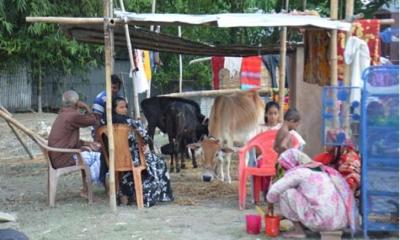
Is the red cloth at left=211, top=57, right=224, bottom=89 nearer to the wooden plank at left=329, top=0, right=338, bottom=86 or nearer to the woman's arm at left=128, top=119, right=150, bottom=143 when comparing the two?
the woman's arm at left=128, top=119, right=150, bottom=143

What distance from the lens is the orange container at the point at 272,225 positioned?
593 cm

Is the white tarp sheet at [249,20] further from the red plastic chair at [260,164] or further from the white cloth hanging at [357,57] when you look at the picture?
the red plastic chair at [260,164]

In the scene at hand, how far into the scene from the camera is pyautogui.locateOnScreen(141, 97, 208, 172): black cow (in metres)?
10.2

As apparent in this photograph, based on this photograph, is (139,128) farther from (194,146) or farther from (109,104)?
(194,146)

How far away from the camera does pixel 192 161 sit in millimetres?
11062

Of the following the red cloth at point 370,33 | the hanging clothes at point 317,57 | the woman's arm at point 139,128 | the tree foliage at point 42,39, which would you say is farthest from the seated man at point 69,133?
the tree foliage at point 42,39

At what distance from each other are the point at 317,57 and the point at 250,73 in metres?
4.21

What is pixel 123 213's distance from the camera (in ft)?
23.2

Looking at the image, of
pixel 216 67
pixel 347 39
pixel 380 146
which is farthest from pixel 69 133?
pixel 216 67

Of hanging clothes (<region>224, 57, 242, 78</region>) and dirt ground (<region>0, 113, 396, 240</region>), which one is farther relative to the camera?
hanging clothes (<region>224, 57, 242, 78</region>)

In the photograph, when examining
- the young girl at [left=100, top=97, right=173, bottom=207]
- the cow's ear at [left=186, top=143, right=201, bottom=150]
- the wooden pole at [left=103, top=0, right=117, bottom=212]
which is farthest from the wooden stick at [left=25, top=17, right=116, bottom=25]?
the cow's ear at [left=186, top=143, right=201, bottom=150]

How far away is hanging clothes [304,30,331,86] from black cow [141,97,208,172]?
8.74 feet

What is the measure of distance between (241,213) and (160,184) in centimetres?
109

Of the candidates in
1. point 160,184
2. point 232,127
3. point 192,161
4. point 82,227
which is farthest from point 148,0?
point 82,227
